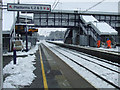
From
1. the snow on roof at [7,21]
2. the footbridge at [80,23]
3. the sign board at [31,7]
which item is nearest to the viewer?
the sign board at [31,7]

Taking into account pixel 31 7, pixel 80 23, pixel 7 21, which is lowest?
pixel 31 7

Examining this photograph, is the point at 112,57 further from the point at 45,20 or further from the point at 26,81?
the point at 45,20

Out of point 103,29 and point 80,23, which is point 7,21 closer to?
point 103,29

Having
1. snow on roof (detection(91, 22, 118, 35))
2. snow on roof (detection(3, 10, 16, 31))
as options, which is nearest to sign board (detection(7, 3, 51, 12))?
snow on roof (detection(3, 10, 16, 31))

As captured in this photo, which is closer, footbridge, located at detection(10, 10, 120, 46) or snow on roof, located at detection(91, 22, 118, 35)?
snow on roof, located at detection(91, 22, 118, 35)

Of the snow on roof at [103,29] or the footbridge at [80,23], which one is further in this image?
the footbridge at [80,23]

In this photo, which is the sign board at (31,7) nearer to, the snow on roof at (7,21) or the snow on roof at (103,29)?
the snow on roof at (7,21)

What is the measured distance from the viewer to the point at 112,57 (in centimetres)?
1338

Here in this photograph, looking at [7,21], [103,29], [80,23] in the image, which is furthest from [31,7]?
[80,23]

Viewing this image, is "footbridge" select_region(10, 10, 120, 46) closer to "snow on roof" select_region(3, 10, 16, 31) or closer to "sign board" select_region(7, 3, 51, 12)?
"snow on roof" select_region(3, 10, 16, 31)

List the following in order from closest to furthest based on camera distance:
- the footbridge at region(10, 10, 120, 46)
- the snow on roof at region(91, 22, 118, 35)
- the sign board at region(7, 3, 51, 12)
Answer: the sign board at region(7, 3, 51, 12) → the snow on roof at region(91, 22, 118, 35) → the footbridge at region(10, 10, 120, 46)

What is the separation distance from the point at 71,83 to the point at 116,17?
4503cm

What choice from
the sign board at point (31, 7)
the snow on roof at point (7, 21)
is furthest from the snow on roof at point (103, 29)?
the sign board at point (31, 7)

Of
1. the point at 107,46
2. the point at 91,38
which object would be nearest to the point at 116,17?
the point at 91,38
